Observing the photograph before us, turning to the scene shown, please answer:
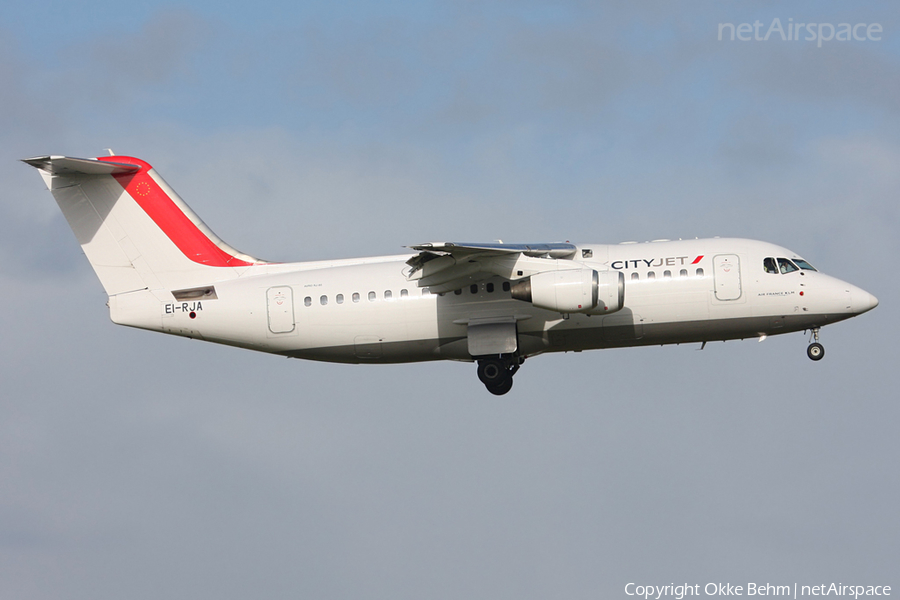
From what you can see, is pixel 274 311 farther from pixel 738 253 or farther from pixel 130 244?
pixel 738 253

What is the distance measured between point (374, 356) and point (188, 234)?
4763mm

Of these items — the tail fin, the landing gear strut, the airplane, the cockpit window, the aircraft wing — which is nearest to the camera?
the aircraft wing

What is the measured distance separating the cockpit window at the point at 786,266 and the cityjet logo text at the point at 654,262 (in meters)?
1.51

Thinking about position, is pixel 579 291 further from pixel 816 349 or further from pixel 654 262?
pixel 816 349

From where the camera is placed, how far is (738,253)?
19.3 m

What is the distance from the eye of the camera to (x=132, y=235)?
2097 cm

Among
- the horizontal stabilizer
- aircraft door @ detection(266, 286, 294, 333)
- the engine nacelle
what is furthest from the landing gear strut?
the horizontal stabilizer

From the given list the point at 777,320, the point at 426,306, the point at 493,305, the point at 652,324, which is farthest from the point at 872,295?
the point at 426,306

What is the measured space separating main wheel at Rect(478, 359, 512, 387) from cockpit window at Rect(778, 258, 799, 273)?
219 inches

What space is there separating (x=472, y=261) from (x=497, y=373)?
2.41m

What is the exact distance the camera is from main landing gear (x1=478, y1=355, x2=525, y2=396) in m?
19.9

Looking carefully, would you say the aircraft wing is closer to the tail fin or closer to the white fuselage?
the white fuselage

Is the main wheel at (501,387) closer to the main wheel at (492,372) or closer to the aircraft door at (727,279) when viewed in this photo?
the main wheel at (492,372)

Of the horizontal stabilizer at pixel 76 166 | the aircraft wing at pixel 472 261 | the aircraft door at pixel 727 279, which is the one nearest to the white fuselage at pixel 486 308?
the aircraft door at pixel 727 279
